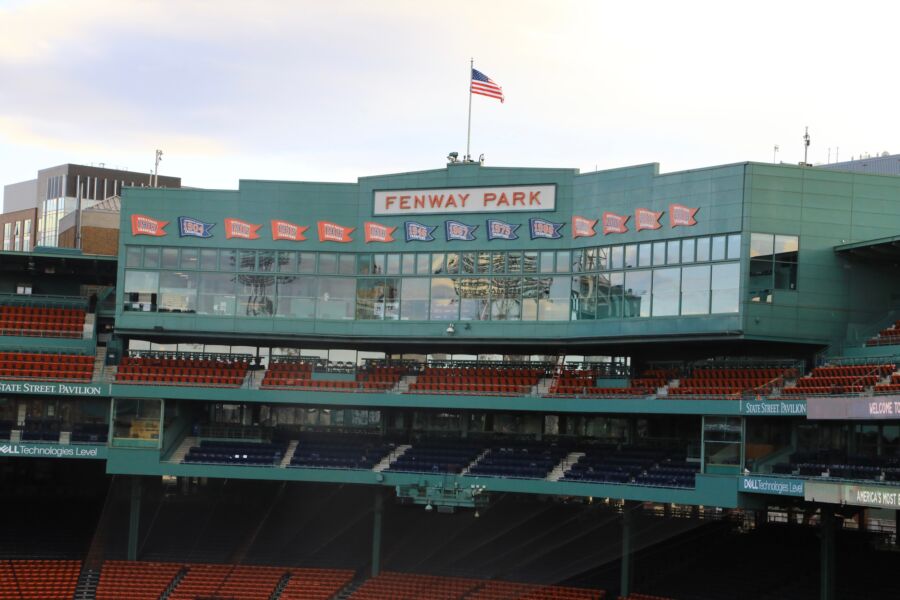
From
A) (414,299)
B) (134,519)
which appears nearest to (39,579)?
(134,519)

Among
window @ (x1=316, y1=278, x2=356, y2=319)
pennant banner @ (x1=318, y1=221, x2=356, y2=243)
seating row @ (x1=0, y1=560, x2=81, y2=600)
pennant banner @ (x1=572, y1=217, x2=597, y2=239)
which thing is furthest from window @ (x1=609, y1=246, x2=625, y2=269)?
seating row @ (x1=0, y1=560, x2=81, y2=600)

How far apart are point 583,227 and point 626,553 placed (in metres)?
12.5

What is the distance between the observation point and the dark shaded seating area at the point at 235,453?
4706cm

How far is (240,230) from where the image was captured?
1943 inches

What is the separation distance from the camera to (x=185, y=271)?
4947 cm

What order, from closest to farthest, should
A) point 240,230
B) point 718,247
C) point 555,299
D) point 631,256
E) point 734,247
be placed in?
point 734,247, point 718,247, point 631,256, point 555,299, point 240,230

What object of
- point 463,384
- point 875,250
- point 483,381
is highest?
point 875,250

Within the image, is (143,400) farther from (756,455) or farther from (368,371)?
(756,455)

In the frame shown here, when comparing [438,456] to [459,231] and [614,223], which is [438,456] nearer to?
[459,231]

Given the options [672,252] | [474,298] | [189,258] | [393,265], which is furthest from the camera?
[189,258]

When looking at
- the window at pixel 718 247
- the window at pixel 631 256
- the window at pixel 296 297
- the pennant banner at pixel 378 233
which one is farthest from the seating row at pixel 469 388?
the window at pixel 718 247

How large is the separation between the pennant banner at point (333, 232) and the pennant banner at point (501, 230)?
6.10 metres

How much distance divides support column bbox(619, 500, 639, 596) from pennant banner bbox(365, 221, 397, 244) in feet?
48.7

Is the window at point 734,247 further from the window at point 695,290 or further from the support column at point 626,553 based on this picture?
the support column at point 626,553
